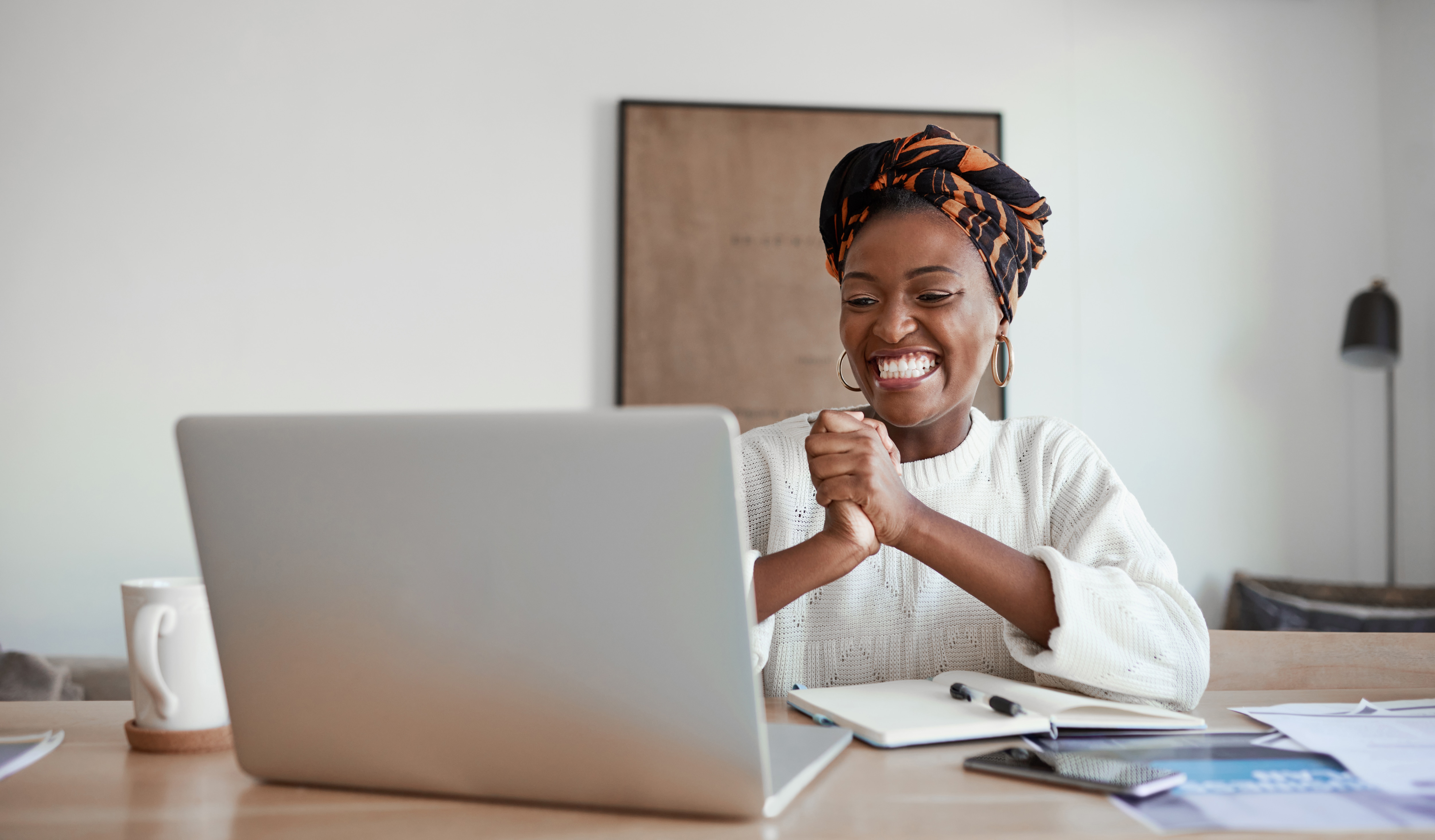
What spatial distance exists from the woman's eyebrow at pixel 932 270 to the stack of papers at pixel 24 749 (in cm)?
98

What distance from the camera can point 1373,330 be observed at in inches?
93.5

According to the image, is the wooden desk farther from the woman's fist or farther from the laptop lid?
the woman's fist

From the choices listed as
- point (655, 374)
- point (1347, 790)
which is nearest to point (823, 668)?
point (1347, 790)

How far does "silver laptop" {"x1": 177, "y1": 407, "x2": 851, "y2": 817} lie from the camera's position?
0.49 meters

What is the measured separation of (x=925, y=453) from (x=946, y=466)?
4cm

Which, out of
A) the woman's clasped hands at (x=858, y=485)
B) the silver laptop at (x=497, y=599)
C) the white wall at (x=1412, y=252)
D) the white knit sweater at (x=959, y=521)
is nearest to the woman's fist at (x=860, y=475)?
the woman's clasped hands at (x=858, y=485)

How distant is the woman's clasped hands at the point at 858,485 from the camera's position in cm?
90

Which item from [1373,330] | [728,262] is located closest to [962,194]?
[728,262]

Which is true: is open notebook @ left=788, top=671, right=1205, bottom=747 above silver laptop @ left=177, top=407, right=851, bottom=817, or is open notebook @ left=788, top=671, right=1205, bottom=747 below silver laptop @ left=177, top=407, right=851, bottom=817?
below

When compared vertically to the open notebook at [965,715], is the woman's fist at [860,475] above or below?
above

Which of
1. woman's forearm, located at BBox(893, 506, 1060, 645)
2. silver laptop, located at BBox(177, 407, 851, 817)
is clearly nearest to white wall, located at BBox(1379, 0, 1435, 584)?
woman's forearm, located at BBox(893, 506, 1060, 645)

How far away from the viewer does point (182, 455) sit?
559mm

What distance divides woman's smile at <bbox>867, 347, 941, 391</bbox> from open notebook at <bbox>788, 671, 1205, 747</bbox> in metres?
0.44

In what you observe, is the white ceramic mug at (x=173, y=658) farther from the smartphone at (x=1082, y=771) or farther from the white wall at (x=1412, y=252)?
the white wall at (x=1412, y=252)
